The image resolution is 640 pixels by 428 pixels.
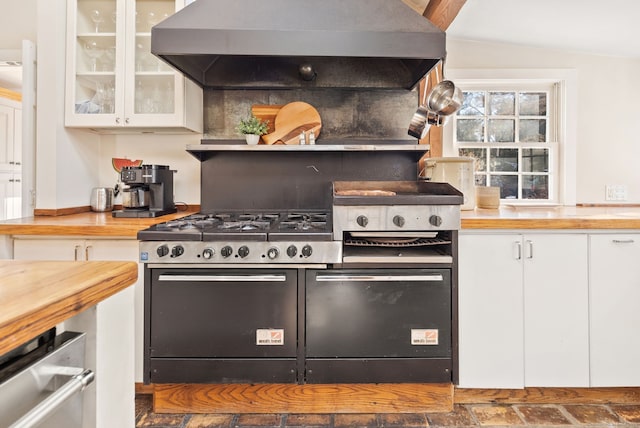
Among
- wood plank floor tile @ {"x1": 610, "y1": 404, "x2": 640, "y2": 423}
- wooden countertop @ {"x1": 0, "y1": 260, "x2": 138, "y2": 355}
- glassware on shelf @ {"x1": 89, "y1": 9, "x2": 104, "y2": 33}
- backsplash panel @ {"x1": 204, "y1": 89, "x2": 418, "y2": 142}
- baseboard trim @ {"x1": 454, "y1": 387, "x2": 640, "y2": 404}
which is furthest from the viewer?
backsplash panel @ {"x1": 204, "y1": 89, "x2": 418, "y2": 142}

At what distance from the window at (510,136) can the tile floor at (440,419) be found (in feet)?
4.73

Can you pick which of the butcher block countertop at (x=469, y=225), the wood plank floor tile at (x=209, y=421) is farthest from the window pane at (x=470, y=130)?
the wood plank floor tile at (x=209, y=421)

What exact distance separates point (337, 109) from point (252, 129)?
59 cm

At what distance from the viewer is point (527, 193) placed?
2816 mm

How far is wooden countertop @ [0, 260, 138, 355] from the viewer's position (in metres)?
0.49

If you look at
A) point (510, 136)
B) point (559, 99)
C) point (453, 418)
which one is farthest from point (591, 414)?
point (559, 99)

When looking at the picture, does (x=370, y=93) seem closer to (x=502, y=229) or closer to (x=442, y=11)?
(x=442, y=11)

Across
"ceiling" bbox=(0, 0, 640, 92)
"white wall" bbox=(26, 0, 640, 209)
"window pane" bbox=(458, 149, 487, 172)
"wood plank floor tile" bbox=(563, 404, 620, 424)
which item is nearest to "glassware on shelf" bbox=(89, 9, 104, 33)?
"white wall" bbox=(26, 0, 640, 209)

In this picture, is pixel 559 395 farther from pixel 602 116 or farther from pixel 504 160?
pixel 602 116

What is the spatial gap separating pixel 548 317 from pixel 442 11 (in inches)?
72.7

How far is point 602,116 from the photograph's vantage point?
2688 mm

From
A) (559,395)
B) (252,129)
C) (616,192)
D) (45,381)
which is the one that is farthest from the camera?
(616,192)

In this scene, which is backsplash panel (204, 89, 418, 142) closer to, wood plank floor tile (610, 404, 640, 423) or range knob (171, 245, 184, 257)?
range knob (171, 245, 184, 257)

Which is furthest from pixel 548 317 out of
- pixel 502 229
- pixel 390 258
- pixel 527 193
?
pixel 527 193
